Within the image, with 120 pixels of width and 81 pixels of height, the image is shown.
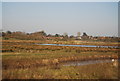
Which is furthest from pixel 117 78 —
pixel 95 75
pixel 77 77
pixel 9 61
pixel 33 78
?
pixel 9 61

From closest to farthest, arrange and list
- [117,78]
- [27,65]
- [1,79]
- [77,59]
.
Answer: [1,79] → [117,78] → [27,65] → [77,59]

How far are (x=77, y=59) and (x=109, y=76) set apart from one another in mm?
10285

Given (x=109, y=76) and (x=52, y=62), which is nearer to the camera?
(x=109, y=76)

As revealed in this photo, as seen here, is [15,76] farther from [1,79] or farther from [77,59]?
[77,59]

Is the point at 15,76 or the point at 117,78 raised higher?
the point at 15,76

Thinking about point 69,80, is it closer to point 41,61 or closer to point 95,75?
point 95,75

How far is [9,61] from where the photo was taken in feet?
56.6

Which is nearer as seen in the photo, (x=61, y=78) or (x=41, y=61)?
(x=61, y=78)

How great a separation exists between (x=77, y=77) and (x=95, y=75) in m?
2.07

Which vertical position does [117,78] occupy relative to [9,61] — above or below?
below

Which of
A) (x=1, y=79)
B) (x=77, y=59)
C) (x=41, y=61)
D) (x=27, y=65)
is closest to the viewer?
(x=1, y=79)

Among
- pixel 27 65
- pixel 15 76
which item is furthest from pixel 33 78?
pixel 27 65

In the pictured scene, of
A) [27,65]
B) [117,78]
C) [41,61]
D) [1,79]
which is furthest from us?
[41,61]

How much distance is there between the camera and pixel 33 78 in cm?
1109
